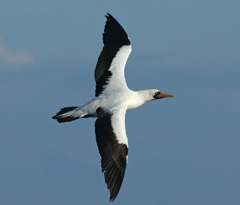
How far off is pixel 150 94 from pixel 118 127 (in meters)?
3.31

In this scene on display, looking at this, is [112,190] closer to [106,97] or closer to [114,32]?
[106,97]

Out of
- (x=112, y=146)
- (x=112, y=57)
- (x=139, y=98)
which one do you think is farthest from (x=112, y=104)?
(x=112, y=57)

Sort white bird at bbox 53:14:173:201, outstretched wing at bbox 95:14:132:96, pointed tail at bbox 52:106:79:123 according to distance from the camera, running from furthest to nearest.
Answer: outstretched wing at bbox 95:14:132:96
pointed tail at bbox 52:106:79:123
white bird at bbox 53:14:173:201

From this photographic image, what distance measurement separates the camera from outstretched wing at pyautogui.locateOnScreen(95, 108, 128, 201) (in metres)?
30.7

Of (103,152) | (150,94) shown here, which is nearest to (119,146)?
(103,152)

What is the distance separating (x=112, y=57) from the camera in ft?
116

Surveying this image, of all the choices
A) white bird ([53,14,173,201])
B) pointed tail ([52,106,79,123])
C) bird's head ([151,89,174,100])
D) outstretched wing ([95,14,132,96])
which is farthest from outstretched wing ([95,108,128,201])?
bird's head ([151,89,174,100])

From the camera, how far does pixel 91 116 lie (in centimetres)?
3231

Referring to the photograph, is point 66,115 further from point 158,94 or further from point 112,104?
point 158,94

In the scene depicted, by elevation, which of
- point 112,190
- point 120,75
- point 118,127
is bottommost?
point 112,190

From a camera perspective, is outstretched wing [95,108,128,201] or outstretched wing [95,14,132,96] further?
outstretched wing [95,14,132,96]

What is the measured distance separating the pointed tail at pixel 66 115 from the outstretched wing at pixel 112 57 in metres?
1.39

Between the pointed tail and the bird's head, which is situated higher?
the bird's head

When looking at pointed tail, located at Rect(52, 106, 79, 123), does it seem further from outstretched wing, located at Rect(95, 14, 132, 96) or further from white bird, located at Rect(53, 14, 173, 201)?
outstretched wing, located at Rect(95, 14, 132, 96)
